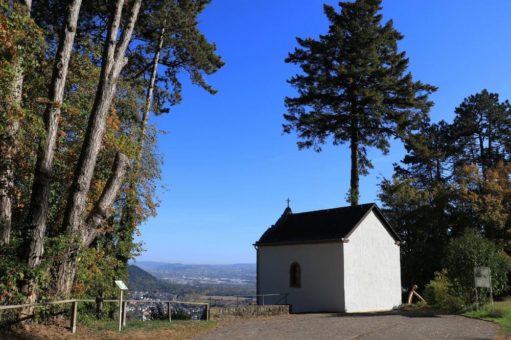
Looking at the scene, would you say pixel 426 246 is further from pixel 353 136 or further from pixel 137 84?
pixel 137 84

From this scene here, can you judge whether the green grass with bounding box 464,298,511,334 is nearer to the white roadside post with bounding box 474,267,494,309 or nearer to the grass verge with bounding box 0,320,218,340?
the white roadside post with bounding box 474,267,494,309

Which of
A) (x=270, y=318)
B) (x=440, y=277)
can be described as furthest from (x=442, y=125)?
(x=270, y=318)

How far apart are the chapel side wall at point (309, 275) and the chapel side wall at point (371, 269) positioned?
60 centimetres

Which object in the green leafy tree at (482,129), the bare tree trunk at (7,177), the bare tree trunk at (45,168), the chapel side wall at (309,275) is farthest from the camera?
the green leafy tree at (482,129)

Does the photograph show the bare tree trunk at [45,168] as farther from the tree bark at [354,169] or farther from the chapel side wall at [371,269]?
the tree bark at [354,169]

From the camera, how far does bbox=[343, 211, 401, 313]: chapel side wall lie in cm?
2445

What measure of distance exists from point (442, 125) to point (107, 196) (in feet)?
147

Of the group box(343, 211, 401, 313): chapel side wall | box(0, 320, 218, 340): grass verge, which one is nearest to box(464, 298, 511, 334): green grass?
box(343, 211, 401, 313): chapel side wall

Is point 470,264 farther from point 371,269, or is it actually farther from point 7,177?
point 7,177

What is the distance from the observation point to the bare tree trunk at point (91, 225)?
42.0 feet

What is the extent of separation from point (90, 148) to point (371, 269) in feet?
57.9

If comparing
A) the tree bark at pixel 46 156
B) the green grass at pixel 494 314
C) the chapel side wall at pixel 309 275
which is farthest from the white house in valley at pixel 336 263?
the tree bark at pixel 46 156

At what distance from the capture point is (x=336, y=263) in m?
Result: 24.4

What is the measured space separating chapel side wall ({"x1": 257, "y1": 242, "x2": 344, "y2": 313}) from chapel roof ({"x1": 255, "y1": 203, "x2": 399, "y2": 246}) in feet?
1.41
